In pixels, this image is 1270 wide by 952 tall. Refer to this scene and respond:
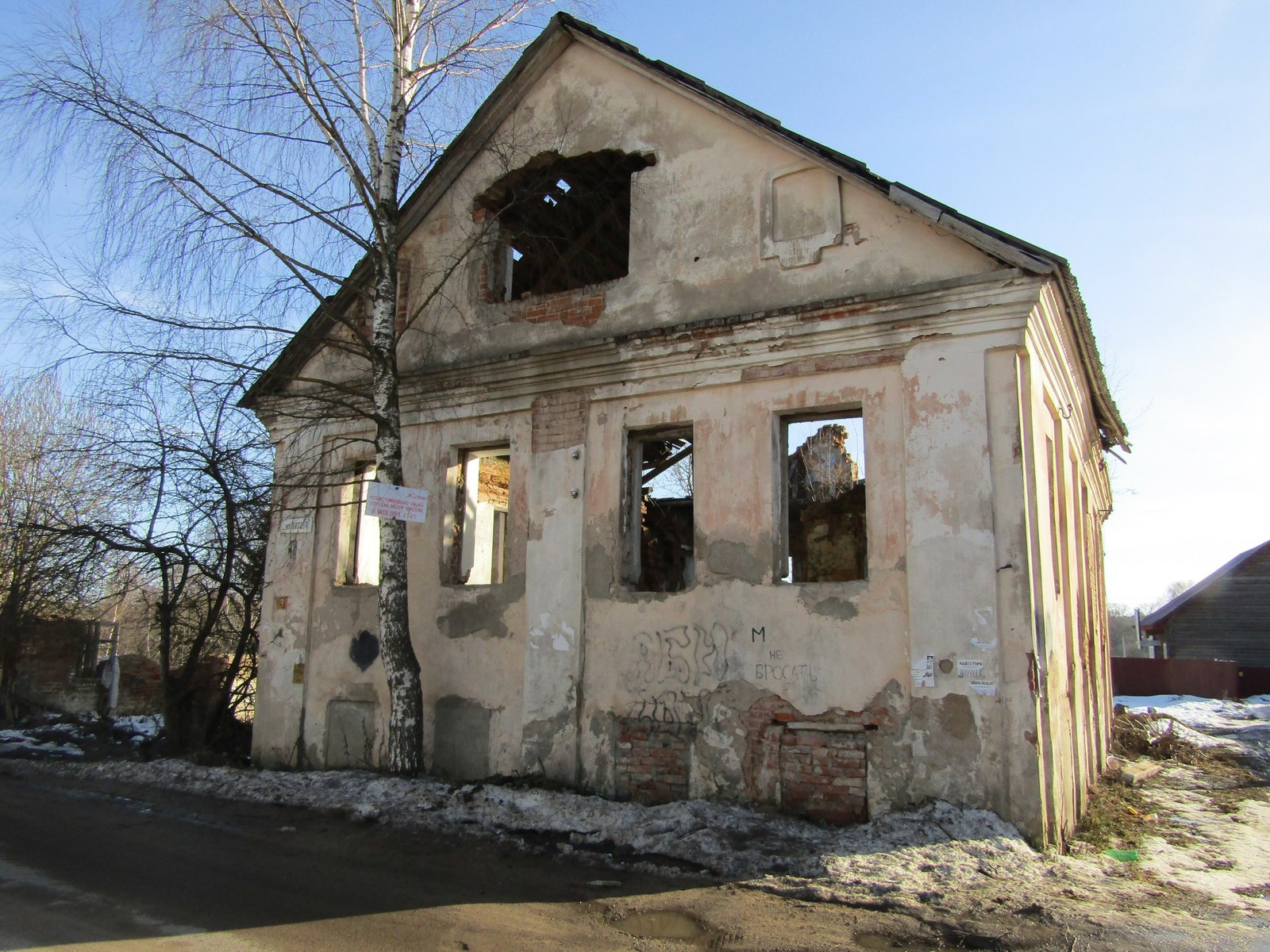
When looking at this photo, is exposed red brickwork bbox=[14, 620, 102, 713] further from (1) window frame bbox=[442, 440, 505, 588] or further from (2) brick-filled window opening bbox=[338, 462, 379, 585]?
(1) window frame bbox=[442, 440, 505, 588]

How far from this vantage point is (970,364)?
720 centimetres

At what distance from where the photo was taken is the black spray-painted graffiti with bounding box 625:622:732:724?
7.89m

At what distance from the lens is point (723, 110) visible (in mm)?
8727

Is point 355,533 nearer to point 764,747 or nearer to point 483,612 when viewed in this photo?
point 483,612

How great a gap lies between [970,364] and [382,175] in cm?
620

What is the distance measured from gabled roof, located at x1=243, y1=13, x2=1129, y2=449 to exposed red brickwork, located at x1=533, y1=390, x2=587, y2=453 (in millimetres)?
2371

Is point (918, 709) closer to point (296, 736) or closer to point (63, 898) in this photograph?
point (63, 898)

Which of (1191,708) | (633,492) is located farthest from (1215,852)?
(1191,708)

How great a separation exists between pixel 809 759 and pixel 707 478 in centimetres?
262

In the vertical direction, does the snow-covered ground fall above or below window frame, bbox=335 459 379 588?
below

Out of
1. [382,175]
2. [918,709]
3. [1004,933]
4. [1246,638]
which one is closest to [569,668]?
[918,709]

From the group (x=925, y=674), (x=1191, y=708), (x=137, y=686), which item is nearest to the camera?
(x=925, y=674)

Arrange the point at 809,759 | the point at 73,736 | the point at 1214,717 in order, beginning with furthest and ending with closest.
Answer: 1. the point at 1214,717
2. the point at 73,736
3. the point at 809,759

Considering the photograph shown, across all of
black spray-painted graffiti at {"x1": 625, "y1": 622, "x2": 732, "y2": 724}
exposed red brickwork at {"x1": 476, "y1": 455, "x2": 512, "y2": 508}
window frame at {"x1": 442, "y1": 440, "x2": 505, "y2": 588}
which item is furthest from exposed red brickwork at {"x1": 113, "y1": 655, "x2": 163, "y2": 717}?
black spray-painted graffiti at {"x1": 625, "y1": 622, "x2": 732, "y2": 724}
